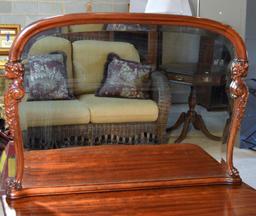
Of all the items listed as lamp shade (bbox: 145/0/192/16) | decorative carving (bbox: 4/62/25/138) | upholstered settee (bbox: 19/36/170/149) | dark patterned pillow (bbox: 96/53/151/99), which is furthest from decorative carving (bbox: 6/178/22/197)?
lamp shade (bbox: 145/0/192/16)

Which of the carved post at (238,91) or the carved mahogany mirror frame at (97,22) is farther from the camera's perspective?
the carved post at (238,91)

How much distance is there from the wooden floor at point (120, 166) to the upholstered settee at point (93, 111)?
8 cm

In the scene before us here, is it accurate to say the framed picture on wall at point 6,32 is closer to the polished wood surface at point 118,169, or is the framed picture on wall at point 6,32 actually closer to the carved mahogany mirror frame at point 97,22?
the polished wood surface at point 118,169

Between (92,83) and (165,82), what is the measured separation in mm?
283

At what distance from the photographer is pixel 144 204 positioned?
972 mm

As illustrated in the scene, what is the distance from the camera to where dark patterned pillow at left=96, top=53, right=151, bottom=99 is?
1.38m

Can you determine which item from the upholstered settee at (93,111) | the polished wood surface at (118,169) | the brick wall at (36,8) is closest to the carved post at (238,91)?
the polished wood surface at (118,169)

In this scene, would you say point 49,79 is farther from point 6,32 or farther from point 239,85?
point 6,32

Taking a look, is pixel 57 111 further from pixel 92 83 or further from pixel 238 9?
pixel 238 9

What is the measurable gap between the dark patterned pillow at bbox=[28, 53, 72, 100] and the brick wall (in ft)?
7.52

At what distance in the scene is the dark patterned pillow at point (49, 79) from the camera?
132cm

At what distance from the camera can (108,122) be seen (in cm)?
149

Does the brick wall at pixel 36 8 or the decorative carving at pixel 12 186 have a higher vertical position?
the brick wall at pixel 36 8

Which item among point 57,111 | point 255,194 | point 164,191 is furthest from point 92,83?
point 255,194
